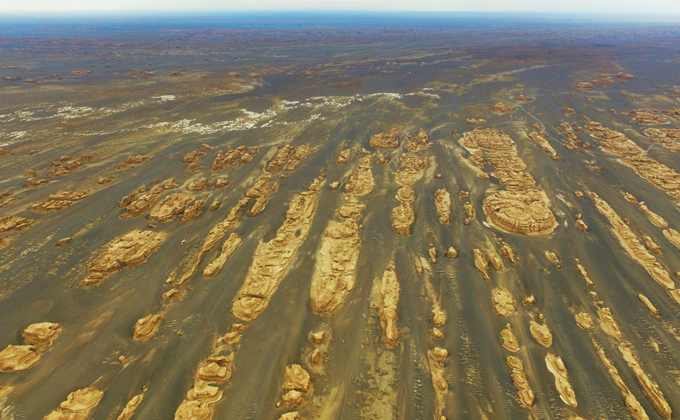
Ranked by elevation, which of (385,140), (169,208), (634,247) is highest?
(385,140)

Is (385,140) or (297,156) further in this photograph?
(385,140)

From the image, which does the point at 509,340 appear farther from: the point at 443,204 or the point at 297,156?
the point at 297,156

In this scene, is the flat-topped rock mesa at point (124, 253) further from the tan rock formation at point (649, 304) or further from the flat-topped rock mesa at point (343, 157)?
the tan rock formation at point (649, 304)

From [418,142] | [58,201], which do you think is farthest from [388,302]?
[58,201]

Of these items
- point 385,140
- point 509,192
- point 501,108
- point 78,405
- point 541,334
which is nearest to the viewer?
point 78,405

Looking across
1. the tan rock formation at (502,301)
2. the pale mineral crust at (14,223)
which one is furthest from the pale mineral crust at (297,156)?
the tan rock formation at (502,301)

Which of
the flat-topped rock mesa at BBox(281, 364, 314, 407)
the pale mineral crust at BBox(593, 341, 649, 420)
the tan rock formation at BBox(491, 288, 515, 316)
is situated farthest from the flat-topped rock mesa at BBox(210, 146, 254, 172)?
the pale mineral crust at BBox(593, 341, 649, 420)

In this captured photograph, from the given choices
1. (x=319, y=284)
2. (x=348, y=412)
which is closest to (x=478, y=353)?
(x=348, y=412)
